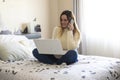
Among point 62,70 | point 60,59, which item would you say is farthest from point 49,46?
point 62,70

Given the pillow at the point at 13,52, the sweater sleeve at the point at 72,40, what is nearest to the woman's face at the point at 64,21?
the sweater sleeve at the point at 72,40

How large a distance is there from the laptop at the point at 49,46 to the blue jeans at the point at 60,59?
71 millimetres

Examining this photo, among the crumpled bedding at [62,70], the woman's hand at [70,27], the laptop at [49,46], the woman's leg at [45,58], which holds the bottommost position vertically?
the crumpled bedding at [62,70]

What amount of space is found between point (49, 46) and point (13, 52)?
1.94 ft

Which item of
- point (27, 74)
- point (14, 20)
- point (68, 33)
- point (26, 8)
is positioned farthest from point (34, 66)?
point (26, 8)

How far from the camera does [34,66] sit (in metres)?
2.46

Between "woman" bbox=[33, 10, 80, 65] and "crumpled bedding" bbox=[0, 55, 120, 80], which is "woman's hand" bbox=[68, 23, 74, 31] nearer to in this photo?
"woman" bbox=[33, 10, 80, 65]

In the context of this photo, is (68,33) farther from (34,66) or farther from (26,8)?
(26,8)

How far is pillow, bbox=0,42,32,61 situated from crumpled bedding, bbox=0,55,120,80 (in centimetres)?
17

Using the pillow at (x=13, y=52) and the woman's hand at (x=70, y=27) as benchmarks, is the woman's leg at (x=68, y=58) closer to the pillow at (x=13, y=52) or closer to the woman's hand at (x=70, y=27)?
the woman's hand at (x=70, y=27)

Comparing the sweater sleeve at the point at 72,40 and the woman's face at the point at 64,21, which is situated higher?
the woman's face at the point at 64,21

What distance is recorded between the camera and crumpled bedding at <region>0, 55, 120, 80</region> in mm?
2072

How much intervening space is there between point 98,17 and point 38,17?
3.85 ft

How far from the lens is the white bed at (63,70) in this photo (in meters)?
2.07
